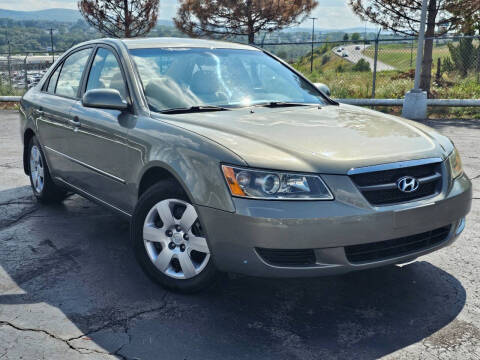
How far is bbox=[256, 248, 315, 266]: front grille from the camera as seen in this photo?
3158mm

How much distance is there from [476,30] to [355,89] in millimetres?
4894

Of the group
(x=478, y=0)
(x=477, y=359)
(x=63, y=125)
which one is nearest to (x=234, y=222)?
(x=477, y=359)

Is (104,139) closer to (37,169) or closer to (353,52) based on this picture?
(37,169)

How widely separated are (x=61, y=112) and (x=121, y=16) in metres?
15.7

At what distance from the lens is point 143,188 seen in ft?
13.1

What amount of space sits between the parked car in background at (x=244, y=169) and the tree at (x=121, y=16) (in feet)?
51.2

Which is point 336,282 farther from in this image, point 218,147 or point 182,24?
point 182,24

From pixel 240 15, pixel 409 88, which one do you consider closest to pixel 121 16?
pixel 240 15

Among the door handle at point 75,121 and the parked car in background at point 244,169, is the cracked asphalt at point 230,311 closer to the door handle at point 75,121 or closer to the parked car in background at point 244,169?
the parked car in background at point 244,169

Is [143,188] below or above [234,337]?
above

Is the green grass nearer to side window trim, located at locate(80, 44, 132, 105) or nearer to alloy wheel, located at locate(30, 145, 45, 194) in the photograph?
alloy wheel, located at locate(30, 145, 45, 194)

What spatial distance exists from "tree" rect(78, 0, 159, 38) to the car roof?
15.6 meters

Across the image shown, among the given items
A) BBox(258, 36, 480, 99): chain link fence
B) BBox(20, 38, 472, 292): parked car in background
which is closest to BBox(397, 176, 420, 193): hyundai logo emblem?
BBox(20, 38, 472, 292): parked car in background

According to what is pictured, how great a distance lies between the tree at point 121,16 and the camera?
64.4ft
